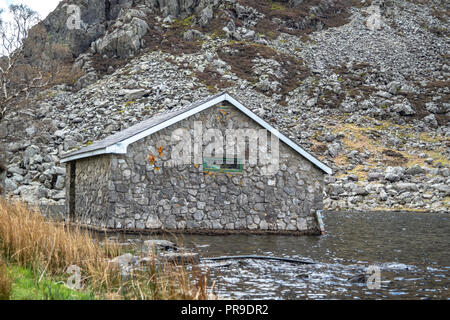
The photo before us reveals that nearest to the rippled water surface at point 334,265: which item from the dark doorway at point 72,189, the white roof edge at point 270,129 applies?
the white roof edge at point 270,129

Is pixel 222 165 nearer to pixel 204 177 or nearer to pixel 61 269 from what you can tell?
pixel 204 177

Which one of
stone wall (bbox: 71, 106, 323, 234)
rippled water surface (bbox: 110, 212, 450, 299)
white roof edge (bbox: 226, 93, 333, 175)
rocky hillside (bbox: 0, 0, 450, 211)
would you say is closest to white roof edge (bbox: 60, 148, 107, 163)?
stone wall (bbox: 71, 106, 323, 234)

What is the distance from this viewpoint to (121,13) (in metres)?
54.2

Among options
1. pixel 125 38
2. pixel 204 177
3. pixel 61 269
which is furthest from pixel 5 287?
pixel 125 38

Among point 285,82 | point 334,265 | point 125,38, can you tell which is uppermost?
point 125,38

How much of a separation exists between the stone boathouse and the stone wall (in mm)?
29

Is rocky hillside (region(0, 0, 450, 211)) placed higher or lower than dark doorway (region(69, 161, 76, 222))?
higher

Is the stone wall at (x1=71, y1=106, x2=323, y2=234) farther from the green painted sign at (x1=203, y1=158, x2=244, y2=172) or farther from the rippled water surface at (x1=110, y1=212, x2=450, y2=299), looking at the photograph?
the rippled water surface at (x1=110, y1=212, x2=450, y2=299)

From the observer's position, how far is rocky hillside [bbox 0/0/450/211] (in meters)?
31.7

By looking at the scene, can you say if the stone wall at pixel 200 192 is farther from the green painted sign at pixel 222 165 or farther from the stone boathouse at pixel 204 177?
the green painted sign at pixel 222 165

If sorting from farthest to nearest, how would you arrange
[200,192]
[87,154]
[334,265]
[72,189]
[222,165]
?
[72,189] < [222,165] < [87,154] < [200,192] < [334,265]

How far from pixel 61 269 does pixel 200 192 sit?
761 cm

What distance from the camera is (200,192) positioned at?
1419 cm

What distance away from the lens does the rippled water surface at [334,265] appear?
709 cm
